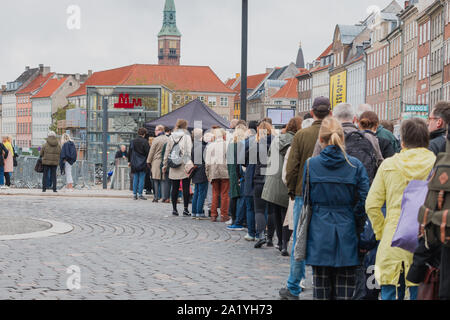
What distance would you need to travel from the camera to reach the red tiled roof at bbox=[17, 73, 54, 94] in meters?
180

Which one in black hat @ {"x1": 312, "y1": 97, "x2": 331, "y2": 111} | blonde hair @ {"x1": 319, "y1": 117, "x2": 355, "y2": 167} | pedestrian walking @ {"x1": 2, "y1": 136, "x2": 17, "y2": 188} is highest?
black hat @ {"x1": 312, "y1": 97, "x2": 331, "y2": 111}

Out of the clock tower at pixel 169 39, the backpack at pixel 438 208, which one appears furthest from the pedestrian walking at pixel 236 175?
the clock tower at pixel 169 39

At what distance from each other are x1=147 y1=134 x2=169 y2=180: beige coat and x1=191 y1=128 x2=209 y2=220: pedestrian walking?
388cm

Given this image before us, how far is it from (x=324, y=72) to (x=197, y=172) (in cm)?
10907

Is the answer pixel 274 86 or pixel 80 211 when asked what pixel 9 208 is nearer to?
pixel 80 211

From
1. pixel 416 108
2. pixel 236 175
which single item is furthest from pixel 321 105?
pixel 416 108

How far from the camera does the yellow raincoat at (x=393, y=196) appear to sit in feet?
20.3

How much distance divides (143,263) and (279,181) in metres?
2.09

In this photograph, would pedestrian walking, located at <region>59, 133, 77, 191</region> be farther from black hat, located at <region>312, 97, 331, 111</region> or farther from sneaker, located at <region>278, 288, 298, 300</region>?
sneaker, located at <region>278, 288, 298, 300</region>

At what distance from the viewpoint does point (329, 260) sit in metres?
6.48

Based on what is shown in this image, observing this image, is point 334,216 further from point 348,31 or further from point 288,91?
point 288,91

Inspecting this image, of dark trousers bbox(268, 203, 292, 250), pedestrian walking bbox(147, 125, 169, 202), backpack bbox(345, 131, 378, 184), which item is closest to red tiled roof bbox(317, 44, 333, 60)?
pedestrian walking bbox(147, 125, 169, 202)

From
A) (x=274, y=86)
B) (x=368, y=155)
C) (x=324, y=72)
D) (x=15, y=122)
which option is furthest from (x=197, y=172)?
(x=15, y=122)

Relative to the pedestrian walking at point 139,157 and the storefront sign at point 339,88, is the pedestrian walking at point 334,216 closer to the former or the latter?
the pedestrian walking at point 139,157
